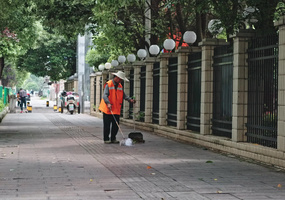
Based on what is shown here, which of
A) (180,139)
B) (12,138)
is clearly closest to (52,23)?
(12,138)

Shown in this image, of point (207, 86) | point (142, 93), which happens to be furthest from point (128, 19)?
point (207, 86)

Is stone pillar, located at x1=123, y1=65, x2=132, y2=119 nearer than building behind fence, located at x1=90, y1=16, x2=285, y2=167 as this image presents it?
No

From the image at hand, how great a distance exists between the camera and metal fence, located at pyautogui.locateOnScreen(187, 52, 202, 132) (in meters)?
15.2

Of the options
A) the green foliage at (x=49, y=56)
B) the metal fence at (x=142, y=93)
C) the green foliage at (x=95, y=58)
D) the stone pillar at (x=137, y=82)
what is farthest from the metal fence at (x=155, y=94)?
the green foliage at (x=49, y=56)

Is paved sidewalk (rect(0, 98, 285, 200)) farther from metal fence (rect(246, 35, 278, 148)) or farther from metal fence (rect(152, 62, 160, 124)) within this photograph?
metal fence (rect(152, 62, 160, 124))

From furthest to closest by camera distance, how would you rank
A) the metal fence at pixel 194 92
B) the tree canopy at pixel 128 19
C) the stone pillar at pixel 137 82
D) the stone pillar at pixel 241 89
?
the stone pillar at pixel 137 82, the metal fence at pixel 194 92, the stone pillar at pixel 241 89, the tree canopy at pixel 128 19

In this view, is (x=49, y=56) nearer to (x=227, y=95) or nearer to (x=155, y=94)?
(x=155, y=94)

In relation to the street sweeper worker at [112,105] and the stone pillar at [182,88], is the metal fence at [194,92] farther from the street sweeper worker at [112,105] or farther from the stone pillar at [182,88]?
the street sweeper worker at [112,105]

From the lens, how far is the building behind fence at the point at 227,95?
35.7 ft

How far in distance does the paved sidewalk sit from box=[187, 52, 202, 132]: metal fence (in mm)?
1470

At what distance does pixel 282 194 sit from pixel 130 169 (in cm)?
301

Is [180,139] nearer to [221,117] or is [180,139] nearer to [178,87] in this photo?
[178,87]

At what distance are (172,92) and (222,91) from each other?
4.11 meters

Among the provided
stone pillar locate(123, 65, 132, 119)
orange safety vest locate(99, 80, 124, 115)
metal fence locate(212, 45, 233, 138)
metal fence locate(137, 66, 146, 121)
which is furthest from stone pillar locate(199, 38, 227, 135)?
stone pillar locate(123, 65, 132, 119)
